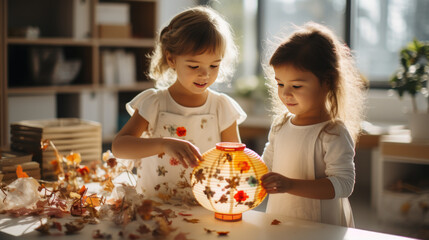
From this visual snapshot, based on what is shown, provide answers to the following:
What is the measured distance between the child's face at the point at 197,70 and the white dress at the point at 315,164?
0.25m

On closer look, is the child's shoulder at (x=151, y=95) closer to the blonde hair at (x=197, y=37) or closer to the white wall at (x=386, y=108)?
the blonde hair at (x=197, y=37)

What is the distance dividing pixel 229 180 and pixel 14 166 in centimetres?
83

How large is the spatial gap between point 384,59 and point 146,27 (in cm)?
211

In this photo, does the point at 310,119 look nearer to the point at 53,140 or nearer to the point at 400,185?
the point at 53,140

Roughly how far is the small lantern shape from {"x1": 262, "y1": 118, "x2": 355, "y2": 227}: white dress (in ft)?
0.57

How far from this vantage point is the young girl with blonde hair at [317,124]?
126 centimetres

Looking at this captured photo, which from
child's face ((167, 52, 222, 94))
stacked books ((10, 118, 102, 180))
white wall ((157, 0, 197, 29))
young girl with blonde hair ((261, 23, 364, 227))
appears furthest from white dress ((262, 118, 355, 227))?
white wall ((157, 0, 197, 29))

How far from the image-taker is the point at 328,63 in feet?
4.26

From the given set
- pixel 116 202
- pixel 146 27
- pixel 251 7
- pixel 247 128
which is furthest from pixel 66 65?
pixel 116 202

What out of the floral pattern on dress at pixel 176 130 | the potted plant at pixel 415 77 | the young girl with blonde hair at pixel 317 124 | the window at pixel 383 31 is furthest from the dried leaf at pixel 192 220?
the window at pixel 383 31

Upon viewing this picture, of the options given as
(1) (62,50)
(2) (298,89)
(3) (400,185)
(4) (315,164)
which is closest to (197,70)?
(2) (298,89)

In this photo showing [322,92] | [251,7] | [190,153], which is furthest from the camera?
[251,7]

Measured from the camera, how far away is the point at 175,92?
1.56 m

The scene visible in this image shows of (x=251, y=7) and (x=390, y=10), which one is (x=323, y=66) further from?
(x=251, y=7)
